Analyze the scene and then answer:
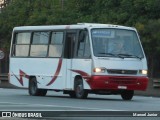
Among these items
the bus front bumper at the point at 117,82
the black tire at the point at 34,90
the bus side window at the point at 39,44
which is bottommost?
the black tire at the point at 34,90

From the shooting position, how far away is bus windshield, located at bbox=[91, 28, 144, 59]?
26906 millimetres

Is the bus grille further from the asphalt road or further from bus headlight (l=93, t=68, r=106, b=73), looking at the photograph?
the asphalt road

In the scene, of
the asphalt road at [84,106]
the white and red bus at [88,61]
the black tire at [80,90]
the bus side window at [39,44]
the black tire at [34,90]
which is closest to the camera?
the asphalt road at [84,106]

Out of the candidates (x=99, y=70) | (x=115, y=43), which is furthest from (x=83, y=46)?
(x=99, y=70)

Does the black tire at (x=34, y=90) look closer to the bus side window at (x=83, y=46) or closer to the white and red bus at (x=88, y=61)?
the white and red bus at (x=88, y=61)

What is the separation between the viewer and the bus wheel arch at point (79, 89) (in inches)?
1067

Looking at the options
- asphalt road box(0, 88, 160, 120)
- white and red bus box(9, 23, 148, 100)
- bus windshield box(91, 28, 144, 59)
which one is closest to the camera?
asphalt road box(0, 88, 160, 120)

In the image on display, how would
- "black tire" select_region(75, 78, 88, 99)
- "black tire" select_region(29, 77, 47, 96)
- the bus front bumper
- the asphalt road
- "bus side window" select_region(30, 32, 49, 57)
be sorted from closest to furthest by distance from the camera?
the asphalt road < the bus front bumper < "black tire" select_region(75, 78, 88, 99) < "bus side window" select_region(30, 32, 49, 57) < "black tire" select_region(29, 77, 47, 96)

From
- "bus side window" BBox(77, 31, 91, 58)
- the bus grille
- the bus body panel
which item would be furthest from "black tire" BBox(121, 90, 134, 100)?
the bus body panel

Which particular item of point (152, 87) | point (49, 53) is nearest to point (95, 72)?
point (49, 53)

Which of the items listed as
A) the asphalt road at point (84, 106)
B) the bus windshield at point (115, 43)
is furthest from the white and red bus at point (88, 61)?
the asphalt road at point (84, 106)

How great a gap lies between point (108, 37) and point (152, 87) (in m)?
9.14

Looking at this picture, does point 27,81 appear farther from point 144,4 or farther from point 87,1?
point 87,1

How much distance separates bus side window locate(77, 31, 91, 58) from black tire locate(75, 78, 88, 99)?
0.99 metres
